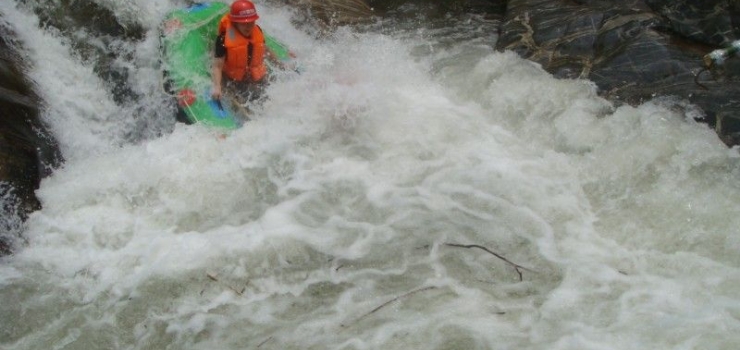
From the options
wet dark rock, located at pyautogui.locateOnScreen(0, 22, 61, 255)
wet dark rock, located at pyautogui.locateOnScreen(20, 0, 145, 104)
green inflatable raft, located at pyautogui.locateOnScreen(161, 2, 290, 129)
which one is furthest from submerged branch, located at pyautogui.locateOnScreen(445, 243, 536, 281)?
wet dark rock, located at pyautogui.locateOnScreen(20, 0, 145, 104)

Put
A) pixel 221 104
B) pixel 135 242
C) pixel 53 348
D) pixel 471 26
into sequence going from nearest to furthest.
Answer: pixel 53 348, pixel 135 242, pixel 221 104, pixel 471 26

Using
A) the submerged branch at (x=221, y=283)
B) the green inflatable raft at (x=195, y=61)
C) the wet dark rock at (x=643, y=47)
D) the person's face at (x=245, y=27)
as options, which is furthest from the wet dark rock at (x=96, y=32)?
the wet dark rock at (x=643, y=47)

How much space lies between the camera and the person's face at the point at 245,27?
18.8ft

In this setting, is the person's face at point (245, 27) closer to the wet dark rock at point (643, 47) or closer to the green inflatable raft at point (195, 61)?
the green inflatable raft at point (195, 61)

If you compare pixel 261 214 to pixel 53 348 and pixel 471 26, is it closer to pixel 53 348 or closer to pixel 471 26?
pixel 53 348

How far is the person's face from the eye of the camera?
5731 millimetres

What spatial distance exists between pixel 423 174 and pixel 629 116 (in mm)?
1893

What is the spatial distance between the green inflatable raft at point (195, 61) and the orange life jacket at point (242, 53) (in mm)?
261

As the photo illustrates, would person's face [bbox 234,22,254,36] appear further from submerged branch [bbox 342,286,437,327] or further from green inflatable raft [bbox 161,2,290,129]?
submerged branch [bbox 342,286,437,327]

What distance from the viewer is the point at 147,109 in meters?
6.10

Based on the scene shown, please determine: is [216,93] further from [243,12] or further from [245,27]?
[243,12]

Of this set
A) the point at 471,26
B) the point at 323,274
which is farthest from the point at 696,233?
the point at 471,26

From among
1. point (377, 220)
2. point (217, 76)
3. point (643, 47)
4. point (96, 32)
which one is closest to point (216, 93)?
point (217, 76)

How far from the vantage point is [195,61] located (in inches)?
233
